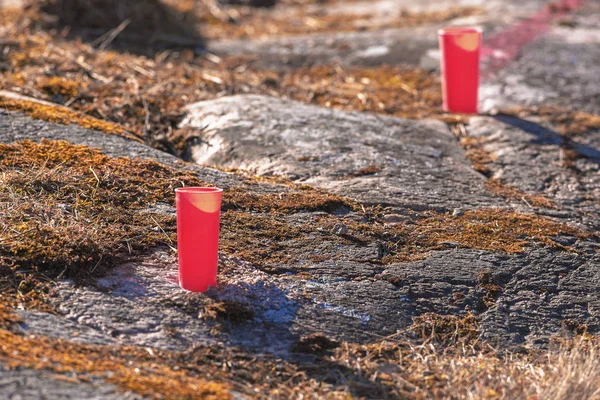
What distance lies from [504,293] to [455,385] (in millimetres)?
703

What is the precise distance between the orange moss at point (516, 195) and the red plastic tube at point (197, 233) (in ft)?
5.85

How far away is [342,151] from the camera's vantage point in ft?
13.4

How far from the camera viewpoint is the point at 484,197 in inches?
149

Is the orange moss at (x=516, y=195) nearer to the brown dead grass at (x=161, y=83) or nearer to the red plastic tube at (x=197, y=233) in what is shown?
the brown dead grass at (x=161, y=83)

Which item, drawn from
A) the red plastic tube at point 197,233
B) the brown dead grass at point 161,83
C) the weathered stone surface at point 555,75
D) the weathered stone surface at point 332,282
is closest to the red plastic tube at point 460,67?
the brown dead grass at point 161,83

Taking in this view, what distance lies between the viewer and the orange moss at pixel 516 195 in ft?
12.5

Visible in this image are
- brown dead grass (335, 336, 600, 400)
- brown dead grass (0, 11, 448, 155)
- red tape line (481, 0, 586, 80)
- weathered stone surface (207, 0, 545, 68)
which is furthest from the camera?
weathered stone surface (207, 0, 545, 68)

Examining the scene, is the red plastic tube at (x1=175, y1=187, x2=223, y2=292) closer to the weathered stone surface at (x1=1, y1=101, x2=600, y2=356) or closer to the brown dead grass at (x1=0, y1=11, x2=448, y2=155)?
the weathered stone surface at (x1=1, y1=101, x2=600, y2=356)

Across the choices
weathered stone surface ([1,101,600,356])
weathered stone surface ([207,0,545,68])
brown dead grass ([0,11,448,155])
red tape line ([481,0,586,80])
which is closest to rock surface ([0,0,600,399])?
weathered stone surface ([1,101,600,356])

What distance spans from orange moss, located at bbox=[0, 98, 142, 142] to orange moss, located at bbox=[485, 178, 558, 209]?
183cm

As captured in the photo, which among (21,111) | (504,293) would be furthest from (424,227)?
(21,111)

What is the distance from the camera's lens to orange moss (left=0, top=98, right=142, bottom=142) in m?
3.83

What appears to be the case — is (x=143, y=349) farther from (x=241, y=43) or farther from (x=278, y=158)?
(x=241, y=43)

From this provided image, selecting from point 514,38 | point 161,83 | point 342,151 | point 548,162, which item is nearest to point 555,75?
point 514,38
